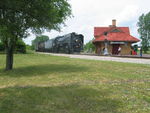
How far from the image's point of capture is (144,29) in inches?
2916

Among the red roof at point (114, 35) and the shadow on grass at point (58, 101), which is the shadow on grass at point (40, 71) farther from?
the red roof at point (114, 35)

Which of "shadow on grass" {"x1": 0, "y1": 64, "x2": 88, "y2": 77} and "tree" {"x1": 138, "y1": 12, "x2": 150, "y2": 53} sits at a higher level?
"tree" {"x1": 138, "y1": 12, "x2": 150, "y2": 53}

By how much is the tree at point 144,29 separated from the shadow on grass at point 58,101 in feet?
221

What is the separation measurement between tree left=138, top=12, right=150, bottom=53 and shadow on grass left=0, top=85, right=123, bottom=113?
67.4 m

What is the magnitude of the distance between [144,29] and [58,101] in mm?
72531

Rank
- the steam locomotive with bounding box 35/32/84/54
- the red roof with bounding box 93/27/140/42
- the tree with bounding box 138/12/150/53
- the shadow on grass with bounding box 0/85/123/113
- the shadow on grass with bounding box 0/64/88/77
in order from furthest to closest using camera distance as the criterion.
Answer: the tree with bounding box 138/12/150/53, the red roof with bounding box 93/27/140/42, the steam locomotive with bounding box 35/32/84/54, the shadow on grass with bounding box 0/64/88/77, the shadow on grass with bounding box 0/85/123/113

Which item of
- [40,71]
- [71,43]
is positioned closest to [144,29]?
[71,43]

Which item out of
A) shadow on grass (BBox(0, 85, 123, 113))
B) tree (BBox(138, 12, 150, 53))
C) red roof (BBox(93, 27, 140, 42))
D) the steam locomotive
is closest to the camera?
shadow on grass (BBox(0, 85, 123, 113))

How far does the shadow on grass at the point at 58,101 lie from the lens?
5605 mm

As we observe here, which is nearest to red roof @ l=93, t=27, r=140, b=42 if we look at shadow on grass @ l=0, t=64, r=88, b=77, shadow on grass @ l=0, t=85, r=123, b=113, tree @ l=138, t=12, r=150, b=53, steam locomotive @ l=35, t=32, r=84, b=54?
steam locomotive @ l=35, t=32, r=84, b=54

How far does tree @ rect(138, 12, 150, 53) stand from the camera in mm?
72175

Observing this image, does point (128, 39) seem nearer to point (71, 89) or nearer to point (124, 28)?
point (124, 28)

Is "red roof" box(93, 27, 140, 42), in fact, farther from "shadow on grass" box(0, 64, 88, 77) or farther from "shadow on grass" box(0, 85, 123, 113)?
"shadow on grass" box(0, 85, 123, 113)

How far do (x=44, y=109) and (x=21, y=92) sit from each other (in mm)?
2344
